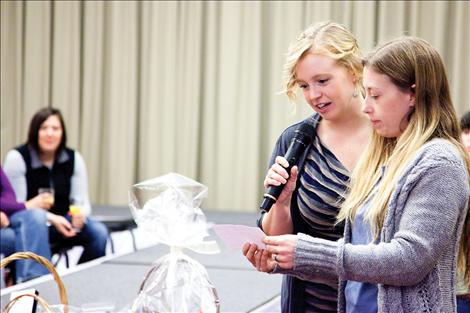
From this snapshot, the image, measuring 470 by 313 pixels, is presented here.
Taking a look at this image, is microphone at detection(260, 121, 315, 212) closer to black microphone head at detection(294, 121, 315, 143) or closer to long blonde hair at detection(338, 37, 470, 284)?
black microphone head at detection(294, 121, 315, 143)

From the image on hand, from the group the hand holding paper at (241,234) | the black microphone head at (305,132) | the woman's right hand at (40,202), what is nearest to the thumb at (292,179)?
the black microphone head at (305,132)

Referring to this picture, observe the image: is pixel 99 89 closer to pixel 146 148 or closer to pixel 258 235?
pixel 146 148

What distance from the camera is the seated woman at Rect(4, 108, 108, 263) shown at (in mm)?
4691

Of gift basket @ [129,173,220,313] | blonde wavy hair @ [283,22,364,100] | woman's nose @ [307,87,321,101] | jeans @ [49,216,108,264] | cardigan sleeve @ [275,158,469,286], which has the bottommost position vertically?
jeans @ [49,216,108,264]

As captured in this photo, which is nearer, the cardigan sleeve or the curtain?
the cardigan sleeve

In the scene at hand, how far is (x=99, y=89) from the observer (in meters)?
7.18

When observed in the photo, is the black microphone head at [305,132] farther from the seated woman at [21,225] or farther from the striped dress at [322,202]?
the seated woman at [21,225]

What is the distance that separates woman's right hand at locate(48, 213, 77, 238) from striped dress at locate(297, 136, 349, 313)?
2948mm

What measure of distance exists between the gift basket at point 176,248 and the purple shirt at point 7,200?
2705 millimetres

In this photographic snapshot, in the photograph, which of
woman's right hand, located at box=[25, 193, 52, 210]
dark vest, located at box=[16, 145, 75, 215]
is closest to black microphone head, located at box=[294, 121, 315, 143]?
woman's right hand, located at box=[25, 193, 52, 210]

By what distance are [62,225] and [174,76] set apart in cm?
269

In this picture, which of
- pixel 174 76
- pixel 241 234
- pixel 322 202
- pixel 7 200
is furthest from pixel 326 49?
pixel 174 76

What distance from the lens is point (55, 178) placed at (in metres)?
4.78

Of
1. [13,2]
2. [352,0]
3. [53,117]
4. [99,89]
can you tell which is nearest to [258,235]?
[53,117]
